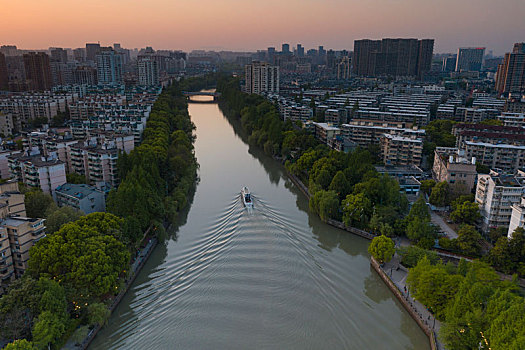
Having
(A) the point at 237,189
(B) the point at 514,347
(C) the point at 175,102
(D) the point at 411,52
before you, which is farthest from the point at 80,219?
(D) the point at 411,52

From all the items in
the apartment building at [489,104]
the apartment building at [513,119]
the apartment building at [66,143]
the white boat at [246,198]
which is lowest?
the white boat at [246,198]

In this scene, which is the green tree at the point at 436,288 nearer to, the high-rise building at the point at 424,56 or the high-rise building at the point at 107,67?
the high-rise building at the point at 107,67

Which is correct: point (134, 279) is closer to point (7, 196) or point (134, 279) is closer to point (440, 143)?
point (7, 196)

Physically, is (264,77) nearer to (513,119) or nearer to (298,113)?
(298,113)

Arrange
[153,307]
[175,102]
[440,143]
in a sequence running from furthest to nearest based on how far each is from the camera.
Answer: [175,102], [440,143], [153,307]

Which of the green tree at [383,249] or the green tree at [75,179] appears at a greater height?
the green tree at [75,179]

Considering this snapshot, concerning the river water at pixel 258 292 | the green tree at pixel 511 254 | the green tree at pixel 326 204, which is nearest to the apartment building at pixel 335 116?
the river water at pixel 258 292

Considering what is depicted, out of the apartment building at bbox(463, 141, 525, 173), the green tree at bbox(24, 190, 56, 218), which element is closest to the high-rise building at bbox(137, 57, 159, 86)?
the apartment building at bbox(463, 141, 525, 173)
